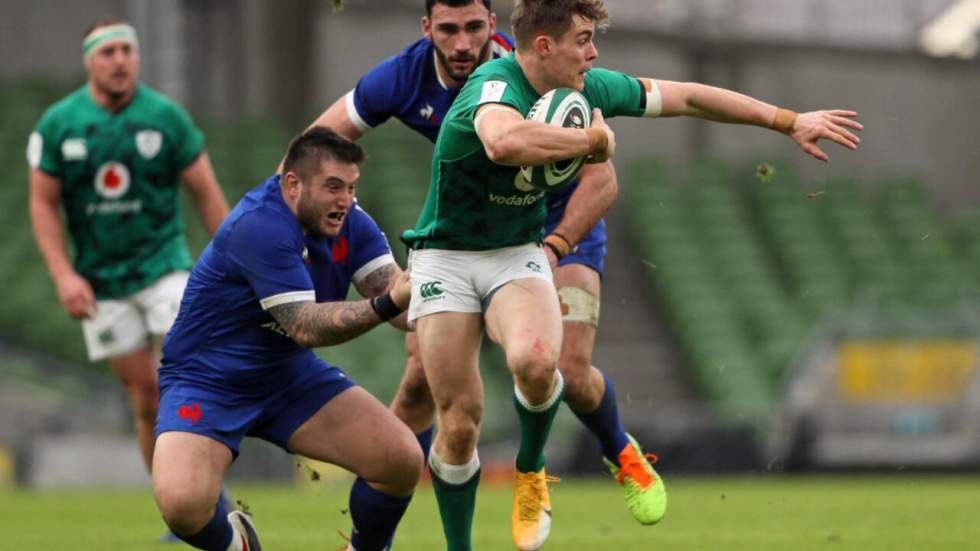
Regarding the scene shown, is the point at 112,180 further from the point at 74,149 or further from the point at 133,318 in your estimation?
the point at 133,318

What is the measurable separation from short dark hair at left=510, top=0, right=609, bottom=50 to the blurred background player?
3.30 m

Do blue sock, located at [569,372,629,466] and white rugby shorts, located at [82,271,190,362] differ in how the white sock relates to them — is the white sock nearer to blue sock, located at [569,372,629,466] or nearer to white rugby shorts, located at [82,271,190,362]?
blue sock, located at [569,372,629,466]

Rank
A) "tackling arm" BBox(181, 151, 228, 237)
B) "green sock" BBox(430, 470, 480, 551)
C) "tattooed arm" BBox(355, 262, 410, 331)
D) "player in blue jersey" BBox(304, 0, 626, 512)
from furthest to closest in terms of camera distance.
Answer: "tackling arm" BBox(181, 151, 228, 237), "player in blue jersey" BBox(304, 0, 626, 512), "tattooed arm" BBox(355, 262, 410, 331), "green sock" BBox(430, 470, 480, 551)

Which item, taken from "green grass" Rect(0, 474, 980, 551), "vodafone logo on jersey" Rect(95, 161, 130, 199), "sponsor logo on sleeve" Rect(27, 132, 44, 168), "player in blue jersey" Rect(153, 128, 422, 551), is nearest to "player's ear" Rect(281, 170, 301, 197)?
"player in blue jersey" Rect(153, 128, 422, 551)

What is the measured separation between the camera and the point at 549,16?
6863 millimetres

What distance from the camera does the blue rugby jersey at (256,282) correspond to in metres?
7.08

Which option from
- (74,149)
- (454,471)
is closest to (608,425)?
(454,471)

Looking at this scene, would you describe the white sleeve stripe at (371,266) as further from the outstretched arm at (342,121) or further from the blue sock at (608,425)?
the blue sock at (608,425)

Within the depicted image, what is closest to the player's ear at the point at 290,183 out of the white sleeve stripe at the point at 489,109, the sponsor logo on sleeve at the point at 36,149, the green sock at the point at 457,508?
the white sleeve stripe at the point at 489,109

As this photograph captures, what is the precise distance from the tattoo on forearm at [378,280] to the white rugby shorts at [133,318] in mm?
2608

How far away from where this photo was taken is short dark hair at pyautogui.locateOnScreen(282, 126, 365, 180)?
704 cm

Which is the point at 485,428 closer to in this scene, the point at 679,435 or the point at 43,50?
the point at 679,435

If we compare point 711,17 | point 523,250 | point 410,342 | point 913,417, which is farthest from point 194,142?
point 711,17

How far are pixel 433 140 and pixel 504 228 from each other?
3.46 ft
